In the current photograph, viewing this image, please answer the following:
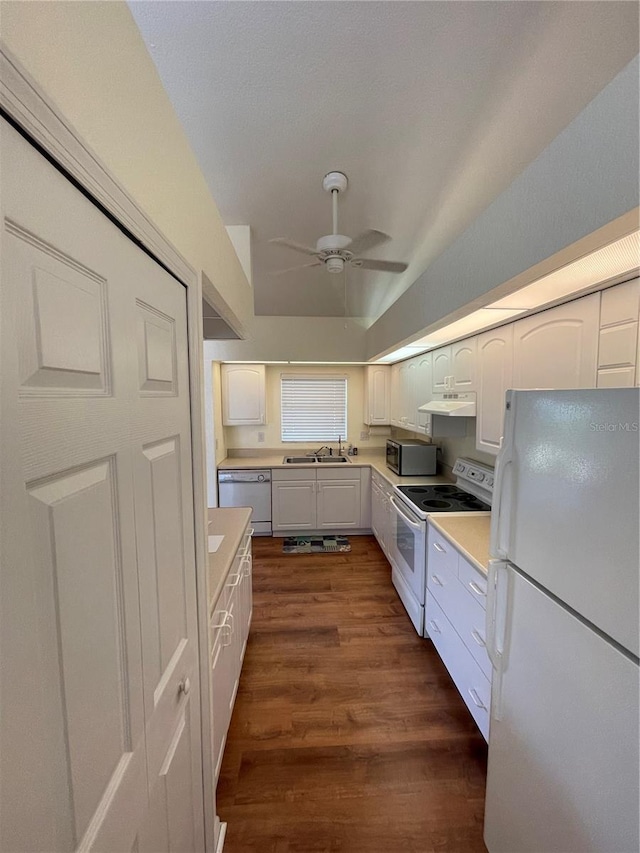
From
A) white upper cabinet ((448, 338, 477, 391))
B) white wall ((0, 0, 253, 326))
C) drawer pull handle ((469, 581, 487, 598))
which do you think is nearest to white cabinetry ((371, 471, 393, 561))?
white upper cabinet ((448, 338, 477, 391))

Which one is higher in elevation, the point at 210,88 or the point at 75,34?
the point at 210,88

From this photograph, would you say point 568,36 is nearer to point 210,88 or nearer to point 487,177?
point 487,177

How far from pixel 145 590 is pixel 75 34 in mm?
975

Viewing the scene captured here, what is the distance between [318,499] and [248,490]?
850mm

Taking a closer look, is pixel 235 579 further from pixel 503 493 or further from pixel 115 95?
pixel 115 95

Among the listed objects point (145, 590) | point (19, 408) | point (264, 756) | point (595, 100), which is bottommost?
point (264, 756)

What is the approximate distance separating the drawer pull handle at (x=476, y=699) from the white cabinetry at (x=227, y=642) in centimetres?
122

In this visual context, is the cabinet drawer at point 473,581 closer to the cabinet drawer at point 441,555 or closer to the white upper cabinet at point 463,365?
the cabinet drawer at point 441,555

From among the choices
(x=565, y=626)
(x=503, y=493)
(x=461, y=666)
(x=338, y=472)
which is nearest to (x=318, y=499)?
(x=338, y=472)

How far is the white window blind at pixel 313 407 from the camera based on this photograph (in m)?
4.52

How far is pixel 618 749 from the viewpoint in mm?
762

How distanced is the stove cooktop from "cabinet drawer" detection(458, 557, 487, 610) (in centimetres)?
60

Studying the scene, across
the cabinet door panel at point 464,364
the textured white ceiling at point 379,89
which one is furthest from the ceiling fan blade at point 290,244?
the cabinet door panel at point 464,364

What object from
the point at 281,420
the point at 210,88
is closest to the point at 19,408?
the point at 210,88
